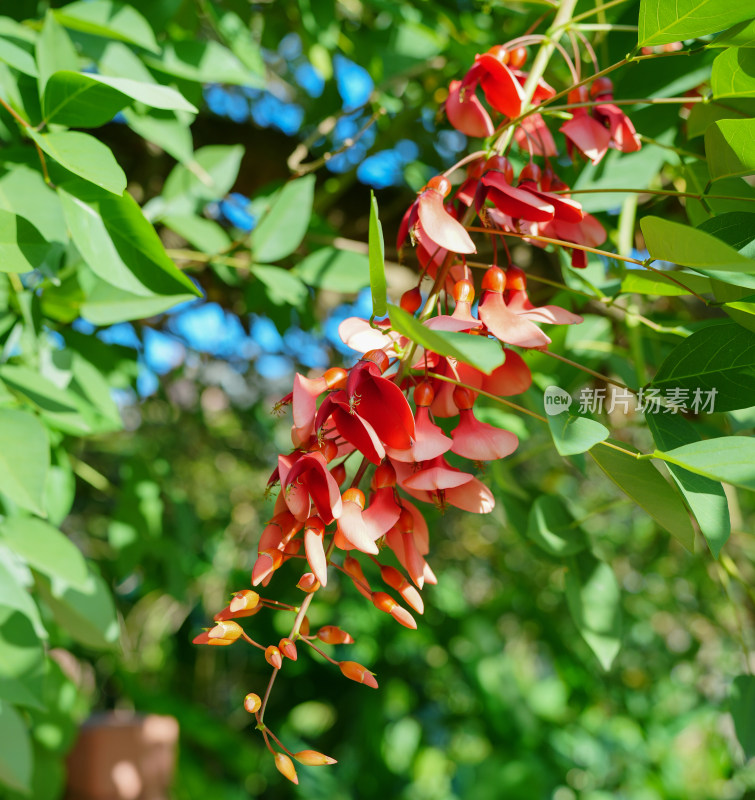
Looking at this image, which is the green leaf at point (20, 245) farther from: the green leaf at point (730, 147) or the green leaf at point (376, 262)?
the green leaf at point (730, 147)

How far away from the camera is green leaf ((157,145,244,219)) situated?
24.6 inches

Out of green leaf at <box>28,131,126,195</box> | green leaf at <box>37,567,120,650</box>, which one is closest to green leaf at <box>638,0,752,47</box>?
green leaf at <box>28,131,126,195</box>

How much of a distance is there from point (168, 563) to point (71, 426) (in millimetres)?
424

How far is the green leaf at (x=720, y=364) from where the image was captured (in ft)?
1.00

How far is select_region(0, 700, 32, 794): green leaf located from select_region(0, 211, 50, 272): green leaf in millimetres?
344

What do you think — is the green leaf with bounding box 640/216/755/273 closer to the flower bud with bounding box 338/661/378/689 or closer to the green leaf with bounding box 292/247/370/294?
the flower bud with bounding box 338/661/378/689

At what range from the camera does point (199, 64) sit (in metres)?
0.54

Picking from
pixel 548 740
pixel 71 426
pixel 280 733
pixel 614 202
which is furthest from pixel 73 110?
pixel 280 733

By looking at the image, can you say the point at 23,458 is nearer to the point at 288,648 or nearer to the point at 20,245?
the point at 20,245

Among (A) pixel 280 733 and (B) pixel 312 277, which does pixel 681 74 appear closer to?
(B) pixel 312 277

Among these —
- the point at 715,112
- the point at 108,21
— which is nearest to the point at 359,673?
the point at 715,112

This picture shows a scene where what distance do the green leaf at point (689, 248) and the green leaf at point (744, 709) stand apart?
34 centimetres

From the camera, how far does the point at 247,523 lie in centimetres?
219

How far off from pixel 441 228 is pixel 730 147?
0.14 m
